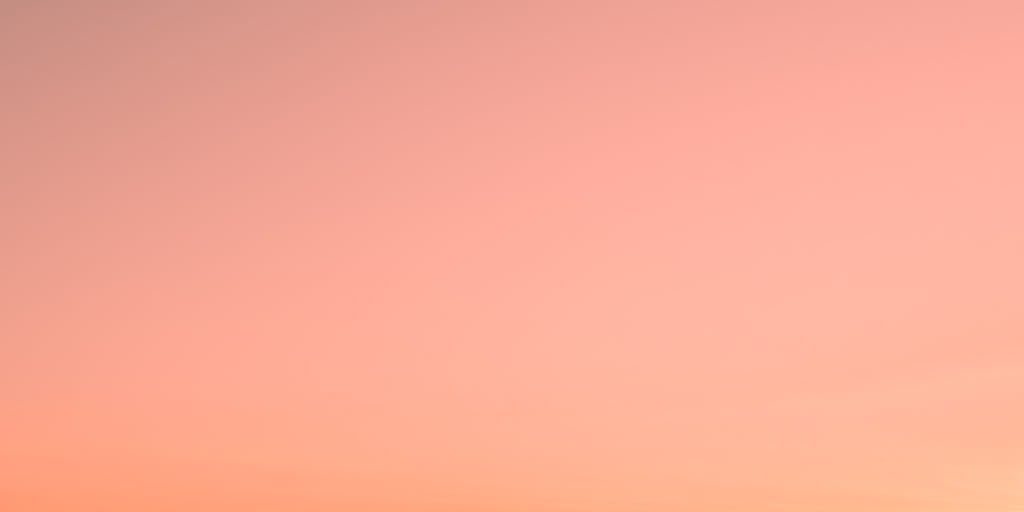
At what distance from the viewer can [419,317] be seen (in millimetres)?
2697

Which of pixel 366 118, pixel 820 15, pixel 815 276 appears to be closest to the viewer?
pixel 820 15

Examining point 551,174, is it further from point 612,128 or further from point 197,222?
point 197,222

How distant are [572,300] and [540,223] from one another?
313 mm

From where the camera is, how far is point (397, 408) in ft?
10.4

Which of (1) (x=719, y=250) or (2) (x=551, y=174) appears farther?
(1) (x=719, y=250)

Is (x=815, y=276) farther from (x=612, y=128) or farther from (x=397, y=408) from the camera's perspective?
(x=397, y=408)

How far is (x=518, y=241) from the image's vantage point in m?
2.42

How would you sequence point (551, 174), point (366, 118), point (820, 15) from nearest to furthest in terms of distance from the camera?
point (820, 15) < point (366, 118) < point (551, 174)

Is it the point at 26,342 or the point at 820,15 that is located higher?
the point at 820,15

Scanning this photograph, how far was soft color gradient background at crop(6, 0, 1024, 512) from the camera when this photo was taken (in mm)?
1929

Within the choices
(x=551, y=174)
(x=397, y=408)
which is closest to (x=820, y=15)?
(x=551, y=174)

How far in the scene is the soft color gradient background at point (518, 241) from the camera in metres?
1.93

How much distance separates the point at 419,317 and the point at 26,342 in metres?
0.83

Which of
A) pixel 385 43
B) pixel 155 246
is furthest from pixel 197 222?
pixel 385 43
